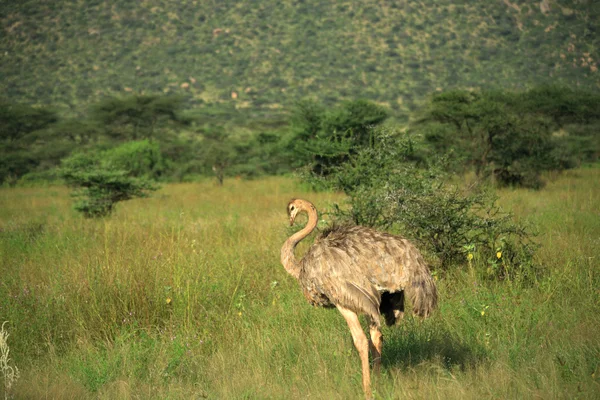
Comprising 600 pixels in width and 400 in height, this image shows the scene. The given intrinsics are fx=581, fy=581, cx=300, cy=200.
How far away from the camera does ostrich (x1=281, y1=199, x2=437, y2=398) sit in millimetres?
3656

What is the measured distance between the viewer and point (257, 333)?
4578 millimetres

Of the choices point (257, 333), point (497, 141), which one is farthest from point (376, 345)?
point (497, 141)

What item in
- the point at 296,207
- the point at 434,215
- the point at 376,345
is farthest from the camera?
the point at 434,215

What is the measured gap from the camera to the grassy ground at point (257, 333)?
12.3ft

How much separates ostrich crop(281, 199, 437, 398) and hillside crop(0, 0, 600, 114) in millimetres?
36695

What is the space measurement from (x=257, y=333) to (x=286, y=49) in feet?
156

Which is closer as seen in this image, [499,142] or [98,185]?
[98,185]

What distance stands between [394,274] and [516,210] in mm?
6444

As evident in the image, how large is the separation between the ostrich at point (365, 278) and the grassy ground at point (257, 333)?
370 mm

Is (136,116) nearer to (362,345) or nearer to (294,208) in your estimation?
(294,208)

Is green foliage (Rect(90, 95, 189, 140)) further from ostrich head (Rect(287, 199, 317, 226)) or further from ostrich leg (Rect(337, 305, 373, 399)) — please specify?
ostrich leg (Rect(337, 305, 373, 399))

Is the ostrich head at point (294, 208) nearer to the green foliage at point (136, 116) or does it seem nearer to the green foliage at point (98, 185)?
the green foliage at point (98, 185)

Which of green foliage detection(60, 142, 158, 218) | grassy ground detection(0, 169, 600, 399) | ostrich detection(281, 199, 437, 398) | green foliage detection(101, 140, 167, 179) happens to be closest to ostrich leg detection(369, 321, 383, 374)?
ostrich detection(281, 199, 437, 398)

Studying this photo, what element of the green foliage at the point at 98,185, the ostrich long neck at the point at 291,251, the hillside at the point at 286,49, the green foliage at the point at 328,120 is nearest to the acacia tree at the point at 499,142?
the green foliage at the point at 328,120
